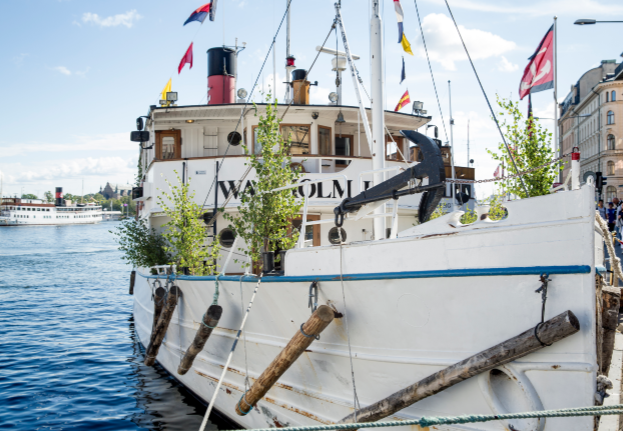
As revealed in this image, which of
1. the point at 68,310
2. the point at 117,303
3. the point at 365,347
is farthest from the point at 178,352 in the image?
the point at 117,303

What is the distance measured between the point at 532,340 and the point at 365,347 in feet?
5.38

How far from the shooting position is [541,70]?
11.2 m

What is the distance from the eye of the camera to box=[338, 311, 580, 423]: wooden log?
3.69m

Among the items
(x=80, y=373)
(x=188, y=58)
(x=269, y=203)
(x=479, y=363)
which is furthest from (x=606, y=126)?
(x=479, y=363)

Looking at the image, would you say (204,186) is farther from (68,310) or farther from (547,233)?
(68,310)

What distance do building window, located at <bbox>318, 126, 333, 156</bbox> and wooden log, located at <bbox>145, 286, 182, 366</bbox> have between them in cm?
518

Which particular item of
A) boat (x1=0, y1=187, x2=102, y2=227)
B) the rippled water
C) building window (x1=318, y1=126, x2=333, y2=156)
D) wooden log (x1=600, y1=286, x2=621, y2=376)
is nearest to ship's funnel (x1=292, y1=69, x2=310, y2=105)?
building window (x1=318, y1=126, x2=333, y2=156)

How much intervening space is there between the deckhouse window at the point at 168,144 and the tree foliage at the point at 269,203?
3691mm

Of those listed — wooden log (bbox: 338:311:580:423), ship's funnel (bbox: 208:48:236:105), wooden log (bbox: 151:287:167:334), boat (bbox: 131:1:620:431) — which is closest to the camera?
wooden log (bbox: 338:311:580:423)

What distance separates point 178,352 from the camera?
8.66 m

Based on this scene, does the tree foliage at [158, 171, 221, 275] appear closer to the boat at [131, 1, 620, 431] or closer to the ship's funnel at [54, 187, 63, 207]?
the boat at [131, 1, 620, 431]

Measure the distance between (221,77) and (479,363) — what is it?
1200cm

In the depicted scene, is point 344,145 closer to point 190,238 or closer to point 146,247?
point 190,238

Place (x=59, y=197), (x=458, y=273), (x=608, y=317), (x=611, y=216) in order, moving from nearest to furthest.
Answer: (x=458, y=273) → (x=608, y=317) → (x=611, y=216) → (x=59, y=197)
